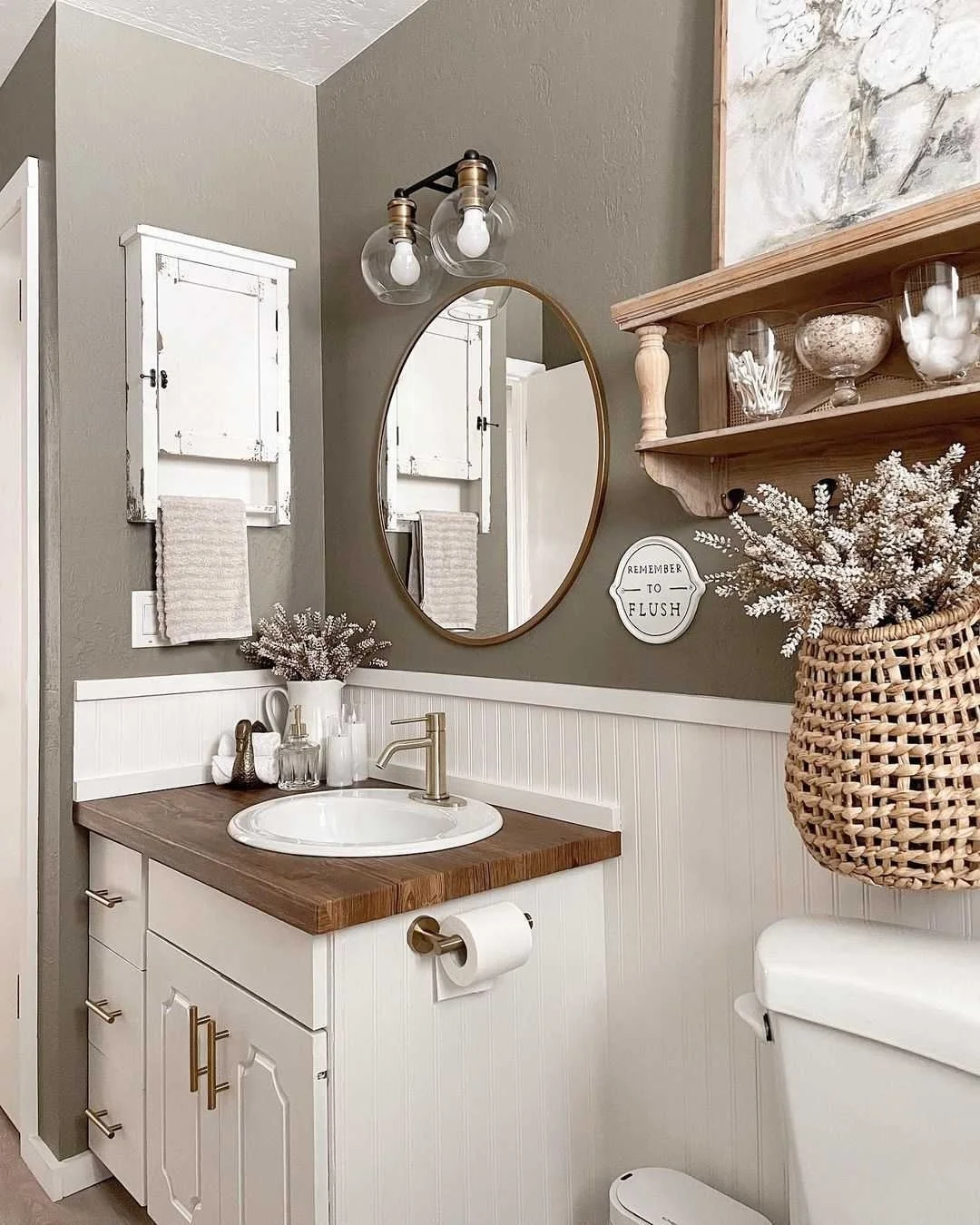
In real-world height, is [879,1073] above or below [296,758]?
below

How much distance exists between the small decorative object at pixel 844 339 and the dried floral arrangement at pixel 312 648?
4.13 feet

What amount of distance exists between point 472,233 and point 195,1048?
151 cm

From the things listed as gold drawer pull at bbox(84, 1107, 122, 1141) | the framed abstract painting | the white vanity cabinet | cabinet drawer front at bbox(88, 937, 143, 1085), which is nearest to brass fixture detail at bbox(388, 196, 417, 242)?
the framed abstract painting

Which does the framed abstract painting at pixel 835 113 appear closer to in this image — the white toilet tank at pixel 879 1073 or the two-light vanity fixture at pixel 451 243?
the two-light vanity fixture at pixel 451 243

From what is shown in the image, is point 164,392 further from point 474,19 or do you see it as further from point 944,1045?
point 944,1045

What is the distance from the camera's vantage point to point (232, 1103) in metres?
1.59

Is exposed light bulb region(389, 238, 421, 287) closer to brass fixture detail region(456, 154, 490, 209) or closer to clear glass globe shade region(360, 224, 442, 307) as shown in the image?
clear glass globe shade region(360, 224, 442, 307)

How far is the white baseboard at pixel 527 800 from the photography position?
5.71 ft

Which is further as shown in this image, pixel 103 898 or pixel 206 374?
pixel 206 374

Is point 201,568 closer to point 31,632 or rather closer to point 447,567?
point 31,632

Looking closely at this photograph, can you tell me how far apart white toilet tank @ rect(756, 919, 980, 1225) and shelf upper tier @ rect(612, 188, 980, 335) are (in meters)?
0.83

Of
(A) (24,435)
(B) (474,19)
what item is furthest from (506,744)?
(B) (474,19)

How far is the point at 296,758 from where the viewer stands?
2.17 m

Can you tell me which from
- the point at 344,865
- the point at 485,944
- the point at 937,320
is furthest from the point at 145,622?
the point at 937,320
